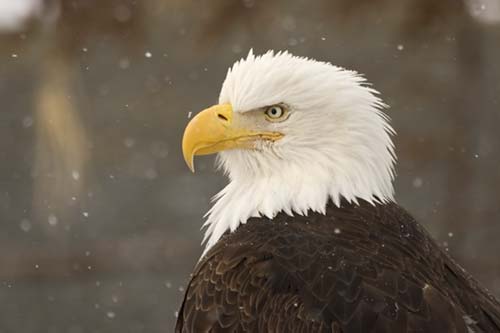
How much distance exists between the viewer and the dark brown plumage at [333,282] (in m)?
4.34

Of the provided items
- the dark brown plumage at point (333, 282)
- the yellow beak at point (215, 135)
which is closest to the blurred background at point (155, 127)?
the yellow beak at point (215, 135)

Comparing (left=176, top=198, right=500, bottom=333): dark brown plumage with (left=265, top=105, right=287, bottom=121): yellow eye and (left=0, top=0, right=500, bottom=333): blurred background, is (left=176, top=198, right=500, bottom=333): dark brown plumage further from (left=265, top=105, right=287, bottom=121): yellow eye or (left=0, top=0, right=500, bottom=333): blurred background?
(left=0, top=0, right=500, bottom=333): blurred background

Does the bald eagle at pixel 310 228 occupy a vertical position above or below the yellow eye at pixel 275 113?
below

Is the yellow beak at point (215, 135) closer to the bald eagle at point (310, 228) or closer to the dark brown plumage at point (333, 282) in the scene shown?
the bald eagle at point (310, 228)

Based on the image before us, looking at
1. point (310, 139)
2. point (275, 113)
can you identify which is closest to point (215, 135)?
point (275, 113)

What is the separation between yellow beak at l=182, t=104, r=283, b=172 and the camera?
5.16 metres

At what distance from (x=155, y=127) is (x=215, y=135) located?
4.71 m

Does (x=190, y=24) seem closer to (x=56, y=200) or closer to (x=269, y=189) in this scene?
(x=56, y=200)

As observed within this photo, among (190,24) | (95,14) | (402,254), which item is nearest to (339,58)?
(190,24)

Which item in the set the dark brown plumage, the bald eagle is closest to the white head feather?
the bald eagle

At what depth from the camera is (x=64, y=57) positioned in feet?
32.6

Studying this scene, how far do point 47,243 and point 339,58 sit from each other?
258 cm

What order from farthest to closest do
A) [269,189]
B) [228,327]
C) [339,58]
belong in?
[339,58]
[269,189]
[228,327]

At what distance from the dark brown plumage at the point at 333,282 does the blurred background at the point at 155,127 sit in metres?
4.57
